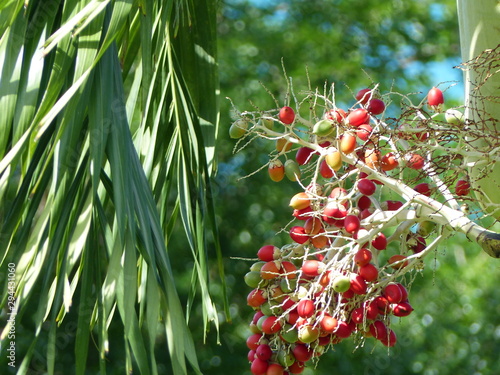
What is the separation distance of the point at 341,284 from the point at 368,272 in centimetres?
5

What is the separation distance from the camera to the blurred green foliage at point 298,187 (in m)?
3.40

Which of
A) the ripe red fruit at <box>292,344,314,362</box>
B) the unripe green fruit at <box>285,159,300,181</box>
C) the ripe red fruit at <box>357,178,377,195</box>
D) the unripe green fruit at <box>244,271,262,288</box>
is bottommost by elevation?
the ripe red fruit at <box>292,344,314,362</box>

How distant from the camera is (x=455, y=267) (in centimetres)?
355

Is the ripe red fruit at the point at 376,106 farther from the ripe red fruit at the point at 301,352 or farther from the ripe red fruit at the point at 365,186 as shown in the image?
the ripe red fruit at the point at 301,352

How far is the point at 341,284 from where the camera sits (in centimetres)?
87

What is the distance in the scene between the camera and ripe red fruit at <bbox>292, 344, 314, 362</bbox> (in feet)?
3.09

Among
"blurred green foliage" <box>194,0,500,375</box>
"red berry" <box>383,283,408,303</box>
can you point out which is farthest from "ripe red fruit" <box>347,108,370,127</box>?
"blurred green foliage" <box>194,0,500,375</box>

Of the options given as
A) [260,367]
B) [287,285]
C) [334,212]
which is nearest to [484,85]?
[334,212]

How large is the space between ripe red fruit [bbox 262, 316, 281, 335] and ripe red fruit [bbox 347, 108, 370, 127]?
10.6 inches

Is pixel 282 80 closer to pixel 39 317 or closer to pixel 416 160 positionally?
pixel 416 160

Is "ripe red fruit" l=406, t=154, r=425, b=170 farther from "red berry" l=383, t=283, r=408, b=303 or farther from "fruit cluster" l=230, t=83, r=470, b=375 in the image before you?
"red berry" l=383, t=283, r=408, b=303

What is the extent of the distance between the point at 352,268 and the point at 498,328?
113 inches

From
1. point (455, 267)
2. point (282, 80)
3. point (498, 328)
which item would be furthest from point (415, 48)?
point (498, 328)

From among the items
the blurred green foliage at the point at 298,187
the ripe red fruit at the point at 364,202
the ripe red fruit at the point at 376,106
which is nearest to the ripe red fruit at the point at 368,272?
the ripe red fruit at the point at 364,202
